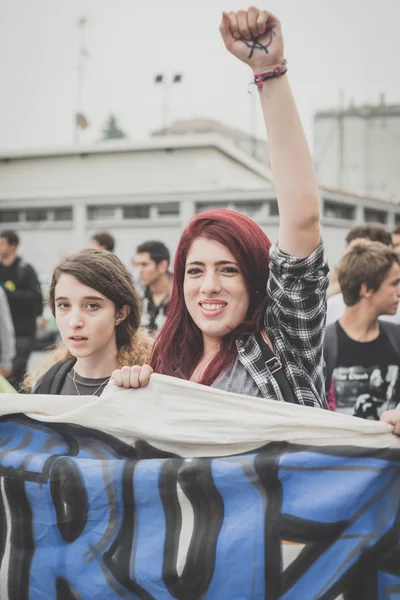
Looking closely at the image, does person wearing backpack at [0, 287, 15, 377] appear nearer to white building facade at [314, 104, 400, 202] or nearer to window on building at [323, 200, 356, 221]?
window on building at [323, 200, 356, 221]

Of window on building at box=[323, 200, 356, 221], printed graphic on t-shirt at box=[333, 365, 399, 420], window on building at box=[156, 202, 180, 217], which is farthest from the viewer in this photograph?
window on building at box=[156, 202, 180, 217]

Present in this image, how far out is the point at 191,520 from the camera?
1.93m

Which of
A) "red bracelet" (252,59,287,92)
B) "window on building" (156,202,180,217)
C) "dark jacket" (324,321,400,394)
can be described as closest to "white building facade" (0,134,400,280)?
"window on building" (156,202,180,217)

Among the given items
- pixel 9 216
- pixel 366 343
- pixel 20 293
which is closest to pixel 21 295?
pixel 20 293

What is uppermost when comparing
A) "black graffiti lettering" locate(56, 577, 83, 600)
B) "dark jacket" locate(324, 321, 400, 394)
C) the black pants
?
"dark jacket" locate(324, 321, 400, 394)

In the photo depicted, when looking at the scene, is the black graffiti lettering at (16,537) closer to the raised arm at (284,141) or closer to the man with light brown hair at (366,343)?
the raised arm at (284,141)

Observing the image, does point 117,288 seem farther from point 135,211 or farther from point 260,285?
point 135,211

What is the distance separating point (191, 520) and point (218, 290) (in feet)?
2.17

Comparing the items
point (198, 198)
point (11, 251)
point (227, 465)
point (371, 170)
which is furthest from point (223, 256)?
point (371, 170)

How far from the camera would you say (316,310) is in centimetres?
199

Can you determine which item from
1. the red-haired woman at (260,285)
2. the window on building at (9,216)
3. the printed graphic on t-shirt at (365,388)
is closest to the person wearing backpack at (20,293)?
the printed graphic on t-shirt at (365,388)

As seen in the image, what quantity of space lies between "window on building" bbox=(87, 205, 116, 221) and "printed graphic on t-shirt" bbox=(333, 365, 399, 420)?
22333 mm

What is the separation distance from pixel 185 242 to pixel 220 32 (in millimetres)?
667

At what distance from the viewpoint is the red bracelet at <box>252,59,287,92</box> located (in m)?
1.87
